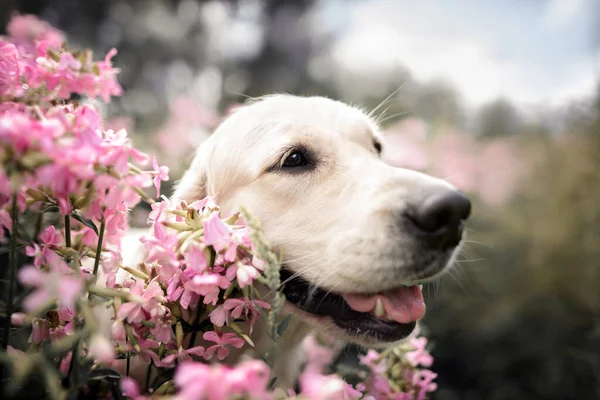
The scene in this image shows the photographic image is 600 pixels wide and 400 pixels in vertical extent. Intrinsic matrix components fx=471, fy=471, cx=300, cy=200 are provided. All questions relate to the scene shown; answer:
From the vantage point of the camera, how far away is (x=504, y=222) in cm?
516

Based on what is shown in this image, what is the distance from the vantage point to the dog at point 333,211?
1.56 metres

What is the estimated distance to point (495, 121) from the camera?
324 inches

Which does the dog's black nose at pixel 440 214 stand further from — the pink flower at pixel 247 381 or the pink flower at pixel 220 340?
the pink flower at pixel 247 381

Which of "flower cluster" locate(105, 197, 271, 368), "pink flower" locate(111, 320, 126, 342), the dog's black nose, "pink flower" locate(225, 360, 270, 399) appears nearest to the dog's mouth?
the dog's black nose

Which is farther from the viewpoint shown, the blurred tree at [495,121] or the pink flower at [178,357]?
the blurred tree at [495,121]

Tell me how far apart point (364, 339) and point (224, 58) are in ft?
36.7

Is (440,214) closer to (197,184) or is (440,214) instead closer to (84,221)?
(84,221)

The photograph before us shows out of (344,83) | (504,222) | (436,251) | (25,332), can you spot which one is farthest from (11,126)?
(344,83)

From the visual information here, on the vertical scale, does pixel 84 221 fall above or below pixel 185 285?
above

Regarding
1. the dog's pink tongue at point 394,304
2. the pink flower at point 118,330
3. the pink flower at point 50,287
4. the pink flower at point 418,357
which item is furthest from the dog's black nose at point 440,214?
the pink flower at point 50,287

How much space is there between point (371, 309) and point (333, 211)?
379 millimetres

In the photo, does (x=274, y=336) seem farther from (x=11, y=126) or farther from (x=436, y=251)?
(x=436, y=251)

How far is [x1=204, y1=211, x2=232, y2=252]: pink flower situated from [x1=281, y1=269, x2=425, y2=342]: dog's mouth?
473mm

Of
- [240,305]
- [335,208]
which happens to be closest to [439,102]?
[335,208]
